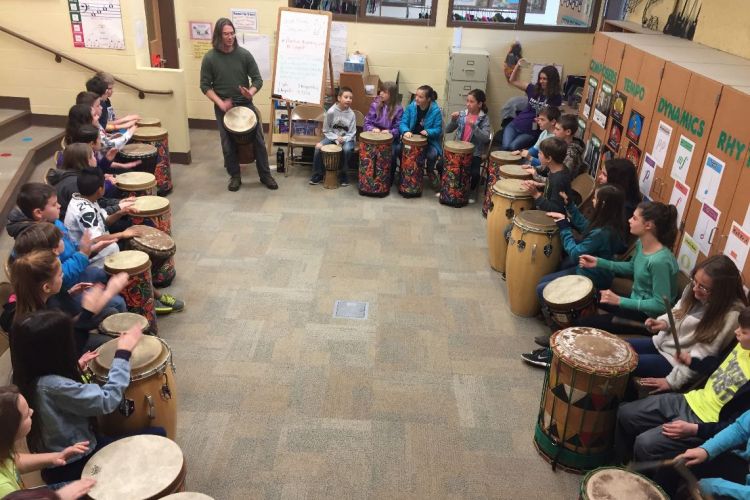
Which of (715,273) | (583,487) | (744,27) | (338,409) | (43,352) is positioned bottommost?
(338,409)

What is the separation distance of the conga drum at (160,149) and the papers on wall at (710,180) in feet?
14.8

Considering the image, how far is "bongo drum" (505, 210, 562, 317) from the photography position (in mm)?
4129

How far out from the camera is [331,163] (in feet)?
21.1

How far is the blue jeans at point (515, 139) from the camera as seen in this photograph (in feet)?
19.9

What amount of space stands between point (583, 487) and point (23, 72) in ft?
21.9

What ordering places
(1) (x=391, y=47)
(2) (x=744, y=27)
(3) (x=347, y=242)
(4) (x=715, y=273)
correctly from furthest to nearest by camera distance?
1. (1) (x=391, y=47)
2. (3) (x=347, y=242)
3. (2) (x=744, y=27)
4. (4) (x=715, y=273)

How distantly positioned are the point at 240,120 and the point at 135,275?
2.89 m

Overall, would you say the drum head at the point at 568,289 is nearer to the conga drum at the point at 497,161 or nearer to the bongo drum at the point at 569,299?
the bongo drum at the point at 569,299

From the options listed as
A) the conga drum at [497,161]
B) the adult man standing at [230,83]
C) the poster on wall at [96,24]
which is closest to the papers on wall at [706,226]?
the conga drum at [497,161]

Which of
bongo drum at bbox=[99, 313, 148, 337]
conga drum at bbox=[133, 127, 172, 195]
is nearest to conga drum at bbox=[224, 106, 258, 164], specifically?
conga drum at bbox=[133, 127, 172, 195]

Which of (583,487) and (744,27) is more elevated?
(744,27)

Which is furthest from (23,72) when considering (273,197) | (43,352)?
(43,352)

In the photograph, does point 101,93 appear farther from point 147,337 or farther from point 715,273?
point 715,273

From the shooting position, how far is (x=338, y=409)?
11.2ft
